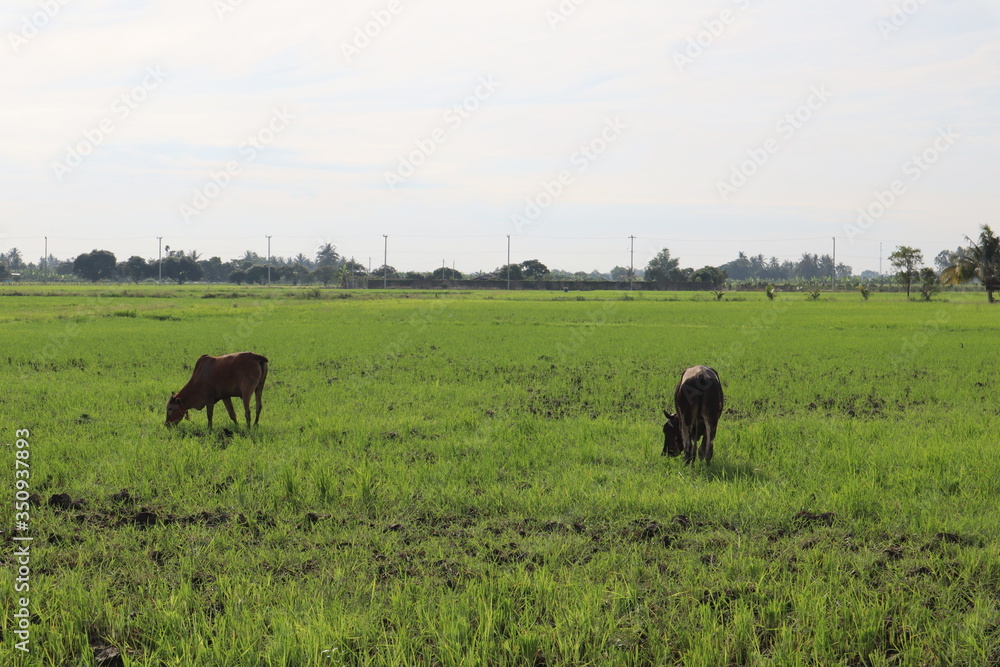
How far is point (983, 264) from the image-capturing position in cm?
5556

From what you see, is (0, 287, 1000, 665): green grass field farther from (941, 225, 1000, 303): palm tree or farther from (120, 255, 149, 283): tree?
(120, 255, 149, 283): tree

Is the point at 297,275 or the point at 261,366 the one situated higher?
the point at 297,275

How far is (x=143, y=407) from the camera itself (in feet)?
36.2

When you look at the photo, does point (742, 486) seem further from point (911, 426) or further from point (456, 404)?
point (456, 404)

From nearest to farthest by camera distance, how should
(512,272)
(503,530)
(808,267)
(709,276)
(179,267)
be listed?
(503,530) < (709,276) < (512,272) < (179,267) < (808,267)

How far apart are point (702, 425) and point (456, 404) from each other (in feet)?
15.7

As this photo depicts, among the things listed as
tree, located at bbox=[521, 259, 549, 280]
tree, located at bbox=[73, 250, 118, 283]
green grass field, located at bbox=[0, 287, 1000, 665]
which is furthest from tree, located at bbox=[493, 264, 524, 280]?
green grass field, located at bbox=[0, 287, 1000, 665]

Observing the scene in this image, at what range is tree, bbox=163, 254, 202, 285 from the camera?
116500 mm

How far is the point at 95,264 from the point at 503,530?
431 ft

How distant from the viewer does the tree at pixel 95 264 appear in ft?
384

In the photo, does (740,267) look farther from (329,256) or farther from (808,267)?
(329,256)

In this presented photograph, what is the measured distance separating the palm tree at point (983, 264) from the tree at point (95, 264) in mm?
120208

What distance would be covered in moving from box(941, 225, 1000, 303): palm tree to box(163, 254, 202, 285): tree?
10776 centimetres

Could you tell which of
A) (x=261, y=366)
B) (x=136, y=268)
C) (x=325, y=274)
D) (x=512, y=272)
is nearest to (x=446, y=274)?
(x=512, y=272)
